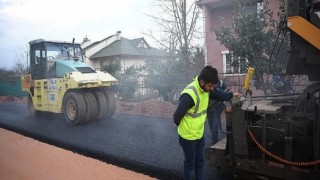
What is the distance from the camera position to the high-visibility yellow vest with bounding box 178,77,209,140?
3.76 m

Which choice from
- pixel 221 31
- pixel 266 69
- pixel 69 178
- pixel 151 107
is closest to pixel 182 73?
pixel 151 107

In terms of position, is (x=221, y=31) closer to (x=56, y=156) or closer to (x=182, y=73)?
(x=182, y=73)

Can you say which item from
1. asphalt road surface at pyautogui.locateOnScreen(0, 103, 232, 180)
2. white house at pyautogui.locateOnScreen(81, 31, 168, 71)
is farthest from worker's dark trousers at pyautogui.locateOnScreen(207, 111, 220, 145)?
white house at pyautogui.locateOnScreen(81, 31, 168, 71)

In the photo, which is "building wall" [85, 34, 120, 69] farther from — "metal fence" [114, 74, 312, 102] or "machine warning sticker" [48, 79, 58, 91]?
"machine warning sticker" [48, 79, 58, 91]

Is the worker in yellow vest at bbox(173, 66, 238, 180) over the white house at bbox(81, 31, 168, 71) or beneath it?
beneath

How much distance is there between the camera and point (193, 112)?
3.80 metres

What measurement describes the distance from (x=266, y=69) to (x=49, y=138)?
6.09 metres

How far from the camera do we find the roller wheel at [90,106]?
9.46 metres

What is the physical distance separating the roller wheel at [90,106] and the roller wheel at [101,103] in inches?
5.6

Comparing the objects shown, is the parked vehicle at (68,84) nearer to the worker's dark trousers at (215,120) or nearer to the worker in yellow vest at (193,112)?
the worker's dark trousers at (215,120)

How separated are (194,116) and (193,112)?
0.05 m

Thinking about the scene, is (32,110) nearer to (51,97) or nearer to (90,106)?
(51,97)

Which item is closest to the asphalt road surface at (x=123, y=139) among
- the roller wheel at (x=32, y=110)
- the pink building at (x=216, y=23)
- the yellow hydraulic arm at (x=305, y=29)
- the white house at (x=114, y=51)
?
the roller wheel at (x=32, y=110)

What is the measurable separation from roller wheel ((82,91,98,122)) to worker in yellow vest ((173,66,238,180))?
237 inches
